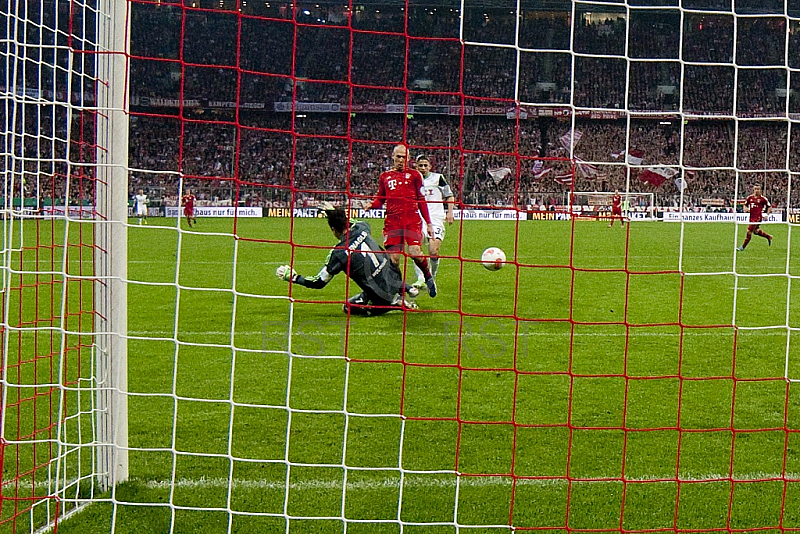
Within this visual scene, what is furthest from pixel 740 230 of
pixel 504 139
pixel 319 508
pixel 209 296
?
pixel 319 508

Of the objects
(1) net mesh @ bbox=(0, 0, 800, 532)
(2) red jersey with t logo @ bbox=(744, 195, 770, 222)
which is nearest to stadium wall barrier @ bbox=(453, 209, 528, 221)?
(1) net mesh @ bbox=(0, 0, 800, 532)

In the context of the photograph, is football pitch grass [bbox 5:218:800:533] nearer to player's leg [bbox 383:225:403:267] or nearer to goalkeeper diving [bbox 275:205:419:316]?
goalkeeper diving [bbox 275:205:419:316]

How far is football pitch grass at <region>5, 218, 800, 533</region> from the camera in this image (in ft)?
13.0

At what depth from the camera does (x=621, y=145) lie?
35.2 meters

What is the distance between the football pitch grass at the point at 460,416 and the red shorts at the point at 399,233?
80 cm

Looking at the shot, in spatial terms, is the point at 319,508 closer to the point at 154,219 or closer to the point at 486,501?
the point at 486,501

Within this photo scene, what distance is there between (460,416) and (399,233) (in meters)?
4.14

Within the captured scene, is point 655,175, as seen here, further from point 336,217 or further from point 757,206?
point 336,217

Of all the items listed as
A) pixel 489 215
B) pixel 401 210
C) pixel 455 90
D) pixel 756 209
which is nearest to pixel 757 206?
pixel 756 209

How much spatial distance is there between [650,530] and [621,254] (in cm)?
1387

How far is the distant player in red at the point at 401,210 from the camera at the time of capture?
27.9 feet

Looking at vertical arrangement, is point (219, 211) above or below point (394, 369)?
above

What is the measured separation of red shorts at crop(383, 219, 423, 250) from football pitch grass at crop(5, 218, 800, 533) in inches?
31.5

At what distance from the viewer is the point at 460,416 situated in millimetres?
5426
